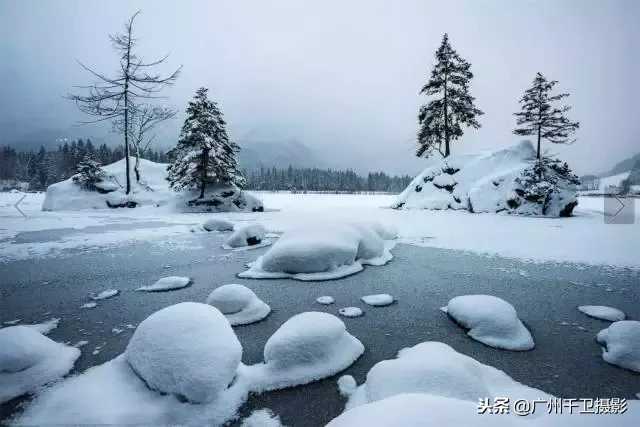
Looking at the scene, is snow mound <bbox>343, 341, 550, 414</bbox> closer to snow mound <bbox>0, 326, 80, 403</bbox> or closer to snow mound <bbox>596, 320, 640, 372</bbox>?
snow mound <bbox>596, 320, 640, 372</bbox>

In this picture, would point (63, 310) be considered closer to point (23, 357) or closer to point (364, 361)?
point (23, 357)

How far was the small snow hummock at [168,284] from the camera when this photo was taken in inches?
157

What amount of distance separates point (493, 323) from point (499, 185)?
14.0 m

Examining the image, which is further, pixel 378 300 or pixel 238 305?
pixel 378 300

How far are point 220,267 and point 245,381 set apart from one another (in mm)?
3255

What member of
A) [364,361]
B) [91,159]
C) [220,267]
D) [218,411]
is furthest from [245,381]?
[91,159]

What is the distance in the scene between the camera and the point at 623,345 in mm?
2367

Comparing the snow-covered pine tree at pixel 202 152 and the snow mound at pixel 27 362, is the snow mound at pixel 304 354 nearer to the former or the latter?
→ the snow mound at pixel 27 362

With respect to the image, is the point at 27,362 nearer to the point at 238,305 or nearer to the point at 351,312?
the point at 238,305

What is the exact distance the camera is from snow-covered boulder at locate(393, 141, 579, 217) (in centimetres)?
1312

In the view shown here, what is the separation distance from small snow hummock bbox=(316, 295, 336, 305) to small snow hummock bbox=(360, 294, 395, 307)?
0.38 metres

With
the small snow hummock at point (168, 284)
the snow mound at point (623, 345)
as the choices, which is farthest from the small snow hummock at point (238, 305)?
the snow mound at point (623, 345)

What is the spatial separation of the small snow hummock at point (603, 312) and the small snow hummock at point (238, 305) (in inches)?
137

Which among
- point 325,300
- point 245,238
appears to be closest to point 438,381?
point 325,300
